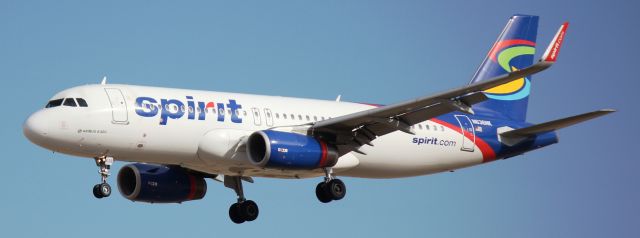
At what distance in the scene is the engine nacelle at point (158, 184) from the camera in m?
49.9

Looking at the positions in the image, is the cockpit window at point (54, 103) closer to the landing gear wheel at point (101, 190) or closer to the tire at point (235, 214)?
the landing gear wheel at point (101, 190)

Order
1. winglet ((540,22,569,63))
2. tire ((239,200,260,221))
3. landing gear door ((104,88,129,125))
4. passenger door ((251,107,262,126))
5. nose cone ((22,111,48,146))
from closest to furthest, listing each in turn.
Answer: winglet ((540,22,569,63)), nose cone ((22,111,48,146)), landing gear door ((104,88,129,125)), passenger door ((251,107,262,126)), tire ((239,200,260,221))

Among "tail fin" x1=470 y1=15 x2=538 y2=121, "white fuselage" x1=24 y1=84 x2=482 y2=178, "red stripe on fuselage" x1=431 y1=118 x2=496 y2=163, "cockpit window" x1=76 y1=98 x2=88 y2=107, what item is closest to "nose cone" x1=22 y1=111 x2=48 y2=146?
"white fuselage" x1=24 y1=84 x2=482 y2=178

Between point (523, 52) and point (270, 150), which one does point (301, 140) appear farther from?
point (523, 52)

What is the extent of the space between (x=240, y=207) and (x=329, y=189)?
202 inches

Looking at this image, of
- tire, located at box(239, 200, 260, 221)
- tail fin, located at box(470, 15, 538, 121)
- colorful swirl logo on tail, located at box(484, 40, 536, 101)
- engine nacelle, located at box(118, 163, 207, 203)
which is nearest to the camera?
engine nacelle, located at box(118, 163, 207, 203)

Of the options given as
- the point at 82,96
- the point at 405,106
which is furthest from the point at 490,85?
the point at 82,96

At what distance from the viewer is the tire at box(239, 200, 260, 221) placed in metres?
51.1

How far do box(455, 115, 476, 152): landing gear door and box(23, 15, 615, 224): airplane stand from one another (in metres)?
0.05

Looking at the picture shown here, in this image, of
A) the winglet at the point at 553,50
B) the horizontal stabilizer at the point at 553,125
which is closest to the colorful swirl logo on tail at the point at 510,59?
the horizontal stabilizer at the point at 553,125

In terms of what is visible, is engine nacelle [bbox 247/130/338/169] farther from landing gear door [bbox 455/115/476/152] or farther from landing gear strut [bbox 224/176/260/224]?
landing gear door [bbox 455/115/476/152]

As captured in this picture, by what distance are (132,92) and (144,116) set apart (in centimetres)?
101

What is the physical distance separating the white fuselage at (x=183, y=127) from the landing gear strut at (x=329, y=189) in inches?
19.9

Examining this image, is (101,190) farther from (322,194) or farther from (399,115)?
(399,115)
